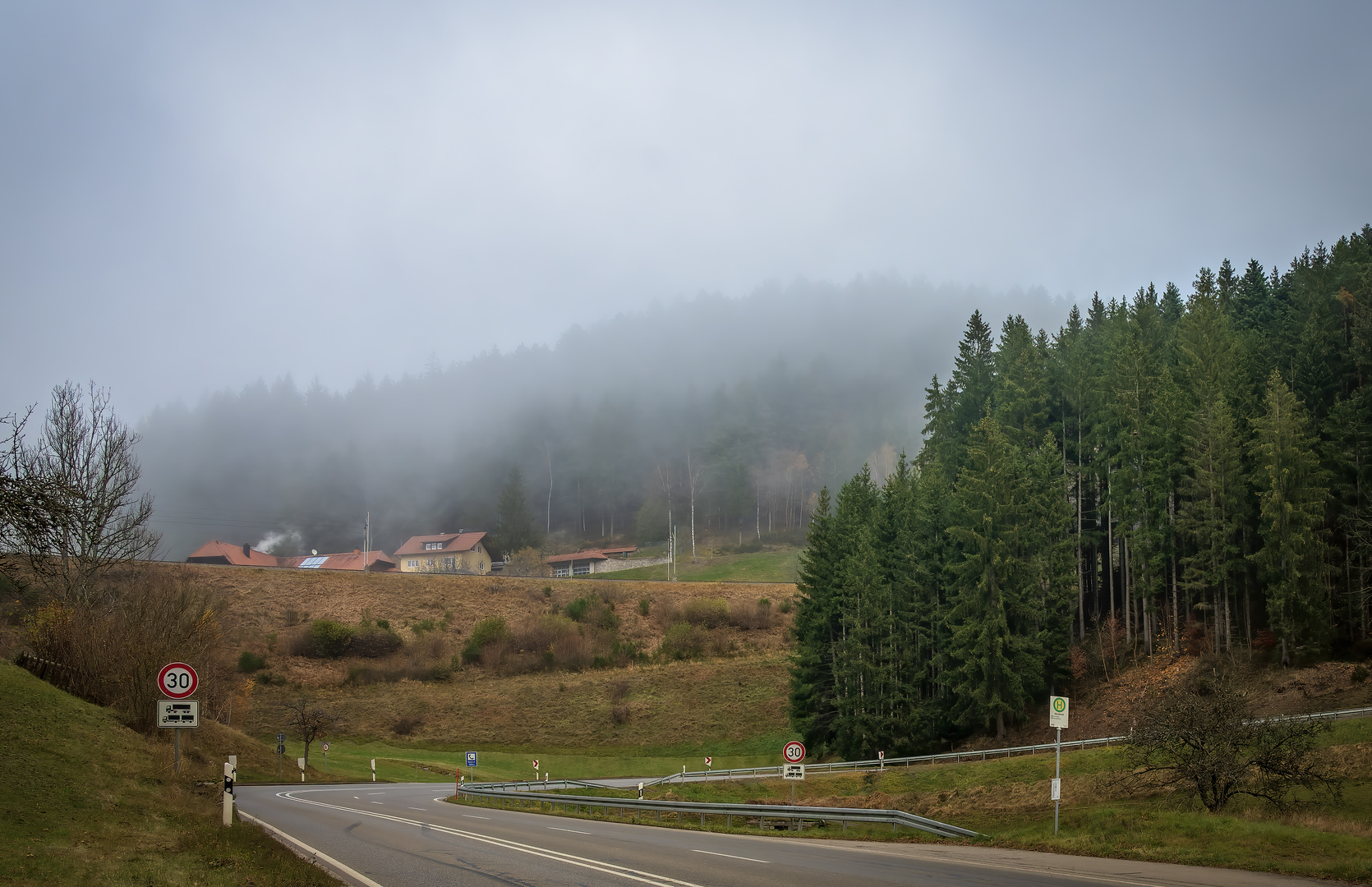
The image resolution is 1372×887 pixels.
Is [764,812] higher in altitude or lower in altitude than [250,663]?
higher

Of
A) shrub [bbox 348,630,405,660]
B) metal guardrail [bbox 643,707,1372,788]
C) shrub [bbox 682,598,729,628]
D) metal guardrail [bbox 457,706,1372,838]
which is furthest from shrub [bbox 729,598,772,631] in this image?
metal guardrail [bbox 457,706,1372,838]

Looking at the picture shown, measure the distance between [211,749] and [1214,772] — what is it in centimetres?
4247

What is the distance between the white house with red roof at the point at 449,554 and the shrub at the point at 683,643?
7318cm

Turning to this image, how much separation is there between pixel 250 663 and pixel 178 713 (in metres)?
67.7

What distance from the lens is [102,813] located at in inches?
658

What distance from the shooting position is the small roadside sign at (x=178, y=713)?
54.9ft

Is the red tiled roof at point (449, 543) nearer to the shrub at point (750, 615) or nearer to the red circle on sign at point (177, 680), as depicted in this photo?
the shrub at point (750, 615)

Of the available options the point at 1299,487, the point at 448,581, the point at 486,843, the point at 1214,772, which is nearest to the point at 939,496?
the point at 1299,487

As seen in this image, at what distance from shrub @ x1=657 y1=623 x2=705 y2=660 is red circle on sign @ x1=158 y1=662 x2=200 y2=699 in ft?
237

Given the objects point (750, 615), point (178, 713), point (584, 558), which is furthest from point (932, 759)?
point (584, 558)

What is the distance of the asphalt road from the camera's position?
12938 mm

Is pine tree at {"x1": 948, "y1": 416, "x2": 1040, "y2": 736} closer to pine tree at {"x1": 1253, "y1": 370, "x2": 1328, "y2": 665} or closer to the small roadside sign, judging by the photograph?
pine tree at {"x1": 1253, "y1": 370, "x2": 1328, "y2": 665}

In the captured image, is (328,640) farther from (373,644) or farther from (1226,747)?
(1226,747)

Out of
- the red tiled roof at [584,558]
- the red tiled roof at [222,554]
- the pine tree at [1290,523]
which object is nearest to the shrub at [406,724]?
the pine tree at [1290,523]
